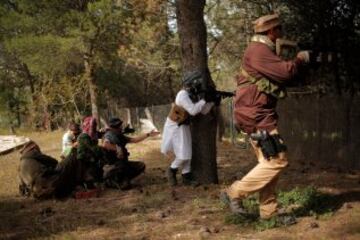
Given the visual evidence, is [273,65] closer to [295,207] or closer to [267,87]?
[267,87]

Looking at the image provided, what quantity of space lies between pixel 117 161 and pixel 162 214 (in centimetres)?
273

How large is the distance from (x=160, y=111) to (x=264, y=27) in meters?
23.1

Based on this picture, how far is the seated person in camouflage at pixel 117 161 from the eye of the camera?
9.91m

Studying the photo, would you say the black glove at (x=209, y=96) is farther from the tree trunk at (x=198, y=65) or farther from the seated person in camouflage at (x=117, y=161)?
the seated person in camouflage at (x=117, y=161)

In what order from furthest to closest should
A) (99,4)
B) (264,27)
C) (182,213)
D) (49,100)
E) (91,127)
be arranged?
(49,100)
(99,4)
(91,127)
(182,213)
(264,27)

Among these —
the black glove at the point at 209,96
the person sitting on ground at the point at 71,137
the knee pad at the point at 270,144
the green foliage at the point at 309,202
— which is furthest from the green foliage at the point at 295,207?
the person sitting on ground at the point at 71,137

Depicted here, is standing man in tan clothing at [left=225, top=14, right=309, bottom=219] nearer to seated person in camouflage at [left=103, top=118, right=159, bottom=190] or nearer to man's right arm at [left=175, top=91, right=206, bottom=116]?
man's right arm at [left=175, top=91, right=206, bottom=116]

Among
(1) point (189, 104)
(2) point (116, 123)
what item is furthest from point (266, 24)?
(2) point (116, 123)

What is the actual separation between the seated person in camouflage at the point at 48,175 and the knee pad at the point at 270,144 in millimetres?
4117

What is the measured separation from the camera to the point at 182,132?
30.3ft

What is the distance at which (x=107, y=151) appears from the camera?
10.0 meters

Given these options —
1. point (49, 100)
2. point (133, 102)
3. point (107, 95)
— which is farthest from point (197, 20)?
point (133, 102)

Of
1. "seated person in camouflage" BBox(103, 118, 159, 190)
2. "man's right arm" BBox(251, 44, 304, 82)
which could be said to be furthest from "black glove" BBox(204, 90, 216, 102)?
"man's right arm" BBox(251, 44, 304, 82)

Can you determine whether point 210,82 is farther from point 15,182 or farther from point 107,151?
point 15,182
